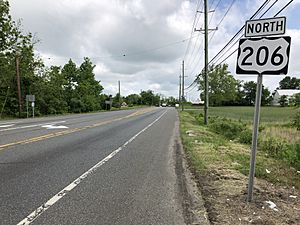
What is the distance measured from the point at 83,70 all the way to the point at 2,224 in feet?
230

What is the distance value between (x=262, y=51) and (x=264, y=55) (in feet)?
0.24

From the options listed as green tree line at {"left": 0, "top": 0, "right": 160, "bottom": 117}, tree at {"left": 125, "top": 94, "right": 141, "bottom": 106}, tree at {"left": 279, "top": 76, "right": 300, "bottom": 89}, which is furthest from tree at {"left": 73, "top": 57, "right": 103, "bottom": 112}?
tree at {"left": 279, "top": 76, "right": 300, "bottom": 89}

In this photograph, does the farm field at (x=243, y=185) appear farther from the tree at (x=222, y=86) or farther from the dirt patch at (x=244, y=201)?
the tree at (x=222, y=86)

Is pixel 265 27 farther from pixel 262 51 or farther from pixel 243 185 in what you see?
pixel 243 185

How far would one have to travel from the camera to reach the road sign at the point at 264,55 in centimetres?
437

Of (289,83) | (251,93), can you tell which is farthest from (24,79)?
(289,83)

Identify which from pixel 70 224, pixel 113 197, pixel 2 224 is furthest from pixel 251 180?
pixel 2 224

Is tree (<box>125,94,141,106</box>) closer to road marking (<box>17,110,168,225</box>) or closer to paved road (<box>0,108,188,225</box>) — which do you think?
paved road (<box>0,108,188,225</box>)

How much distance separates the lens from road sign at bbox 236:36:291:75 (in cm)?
437

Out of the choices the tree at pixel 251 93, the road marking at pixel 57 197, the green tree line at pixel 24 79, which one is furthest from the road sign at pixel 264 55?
the tree at pixel 251 93

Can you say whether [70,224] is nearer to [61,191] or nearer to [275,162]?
[61,191]

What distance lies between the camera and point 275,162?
341 inches

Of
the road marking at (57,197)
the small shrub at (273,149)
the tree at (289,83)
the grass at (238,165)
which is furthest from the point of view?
the tree at (289,83)

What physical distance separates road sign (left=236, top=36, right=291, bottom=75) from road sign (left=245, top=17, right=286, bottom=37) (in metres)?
0.11
